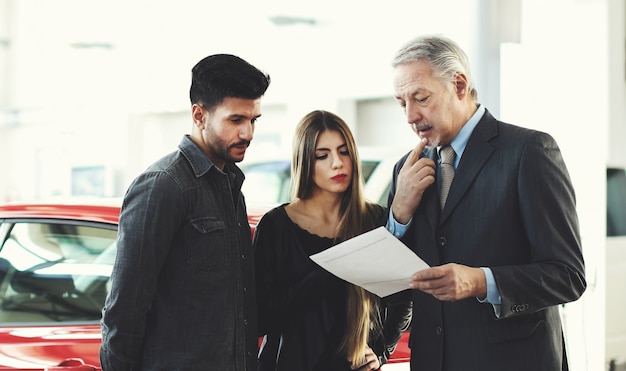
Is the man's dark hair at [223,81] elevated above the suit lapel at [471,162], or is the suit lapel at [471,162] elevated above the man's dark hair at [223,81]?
the man's dark hair at [223,81]

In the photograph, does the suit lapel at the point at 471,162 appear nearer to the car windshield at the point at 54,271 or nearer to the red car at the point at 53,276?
the red car at the point at 53,276

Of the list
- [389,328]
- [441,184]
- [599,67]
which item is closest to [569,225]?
[441,184]

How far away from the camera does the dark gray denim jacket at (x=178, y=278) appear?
182cm

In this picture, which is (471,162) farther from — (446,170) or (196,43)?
(196,43)

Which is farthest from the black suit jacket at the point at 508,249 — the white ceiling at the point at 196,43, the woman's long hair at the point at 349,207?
the white ceiling at the point at 196,43

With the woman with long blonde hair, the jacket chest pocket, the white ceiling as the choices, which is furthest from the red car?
the white ceiling

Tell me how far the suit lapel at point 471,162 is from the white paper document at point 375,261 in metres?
0.18

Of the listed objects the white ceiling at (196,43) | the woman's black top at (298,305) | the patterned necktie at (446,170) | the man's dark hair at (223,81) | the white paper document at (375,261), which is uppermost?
the white ceiling at (196,43)

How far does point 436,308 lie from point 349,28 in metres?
7.70

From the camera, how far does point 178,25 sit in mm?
10219

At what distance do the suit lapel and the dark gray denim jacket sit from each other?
1.79ft

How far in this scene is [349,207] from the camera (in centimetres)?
238

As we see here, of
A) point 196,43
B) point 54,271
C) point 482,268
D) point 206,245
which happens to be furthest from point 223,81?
point 196,43

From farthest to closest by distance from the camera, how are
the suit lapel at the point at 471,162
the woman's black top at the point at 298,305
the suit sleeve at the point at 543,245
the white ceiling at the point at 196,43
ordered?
1. the white ceiling at the point at 196,43
2. the woman's black top at the point at 298,305
3. the suit lapel at the point at 471,162
4. the suit sleeve at the point at 543,245
